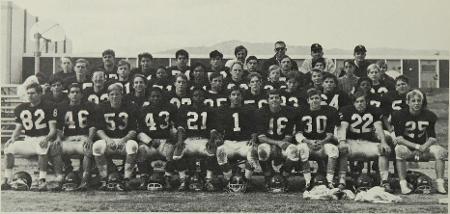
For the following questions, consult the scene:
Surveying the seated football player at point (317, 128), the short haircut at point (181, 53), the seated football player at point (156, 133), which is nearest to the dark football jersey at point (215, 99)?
the seated football player at point (156, 133)

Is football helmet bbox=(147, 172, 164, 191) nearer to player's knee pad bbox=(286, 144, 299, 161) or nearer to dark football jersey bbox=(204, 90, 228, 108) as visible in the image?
dark football jersey bbox=(204, 90, 228, 108)

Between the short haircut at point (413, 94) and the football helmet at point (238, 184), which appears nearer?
the football helmet at point (238, 184)

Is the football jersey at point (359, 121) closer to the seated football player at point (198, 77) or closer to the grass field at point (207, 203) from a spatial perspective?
the grass field at point (207, 203)

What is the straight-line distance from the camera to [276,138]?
13.2 ft

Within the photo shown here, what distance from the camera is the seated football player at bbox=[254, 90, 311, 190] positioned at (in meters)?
4.00

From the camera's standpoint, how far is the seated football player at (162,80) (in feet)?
13.6

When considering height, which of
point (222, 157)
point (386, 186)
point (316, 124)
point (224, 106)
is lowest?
point (386, 186)

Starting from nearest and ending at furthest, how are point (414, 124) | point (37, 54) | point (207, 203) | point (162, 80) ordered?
1. point (207, 203)
2. point (414, 124)
3. point (162, 80)
4. point (37, 54)

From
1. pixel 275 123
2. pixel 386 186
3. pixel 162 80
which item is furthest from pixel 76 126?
pixel 386 186

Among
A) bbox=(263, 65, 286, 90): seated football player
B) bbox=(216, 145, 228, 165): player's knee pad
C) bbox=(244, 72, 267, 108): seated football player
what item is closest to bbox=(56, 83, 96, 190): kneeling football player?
bbox=(216, 145, 228, 165): player's knee pad

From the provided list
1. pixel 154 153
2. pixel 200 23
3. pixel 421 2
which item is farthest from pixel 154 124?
pixel 421 2

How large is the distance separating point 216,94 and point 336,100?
3.17ft

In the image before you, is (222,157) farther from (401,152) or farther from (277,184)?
(401,152)

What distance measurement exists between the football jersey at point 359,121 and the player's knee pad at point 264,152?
640 millimetres
